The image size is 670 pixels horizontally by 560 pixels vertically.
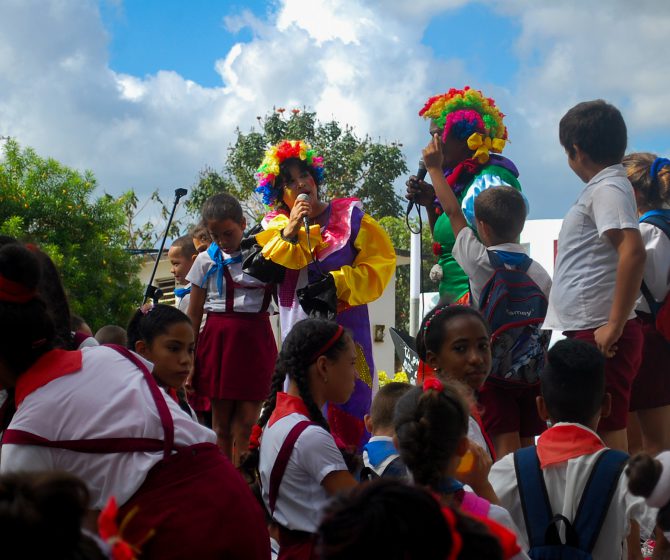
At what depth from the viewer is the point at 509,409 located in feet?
14.2

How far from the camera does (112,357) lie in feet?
9.20

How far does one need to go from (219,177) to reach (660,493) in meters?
22.4

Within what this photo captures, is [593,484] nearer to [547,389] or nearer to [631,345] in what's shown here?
[547,389]

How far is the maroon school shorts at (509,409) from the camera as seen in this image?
4297mm

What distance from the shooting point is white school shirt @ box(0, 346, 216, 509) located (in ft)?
8.41

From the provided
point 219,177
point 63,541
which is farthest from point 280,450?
point 219,177

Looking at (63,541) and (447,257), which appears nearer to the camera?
(63,541)

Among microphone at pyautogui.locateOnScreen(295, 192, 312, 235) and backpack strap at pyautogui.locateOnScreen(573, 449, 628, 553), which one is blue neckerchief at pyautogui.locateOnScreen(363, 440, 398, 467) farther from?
microphone at pyautogui.locateOnScreen(295, 192, 312, 235)

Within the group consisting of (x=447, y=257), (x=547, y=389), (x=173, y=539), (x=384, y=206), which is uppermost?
(x=384, y=206)

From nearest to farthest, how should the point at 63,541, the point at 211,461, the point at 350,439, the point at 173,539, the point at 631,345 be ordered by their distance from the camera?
1. the point at 63,541
2. the point at 173,539
3. the point at 211,461
4. the point at 631,345
5. the point at 350,439

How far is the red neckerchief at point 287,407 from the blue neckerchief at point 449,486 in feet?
3.21

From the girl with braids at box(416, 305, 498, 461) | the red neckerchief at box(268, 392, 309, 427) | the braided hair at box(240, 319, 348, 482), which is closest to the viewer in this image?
the red neckerchief at box(268, 392, 309, 427)

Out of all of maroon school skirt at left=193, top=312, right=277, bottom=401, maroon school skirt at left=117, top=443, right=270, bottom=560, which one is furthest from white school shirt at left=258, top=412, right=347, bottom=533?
maroon school skirt at left=193, top=312, right=277, bottom=401

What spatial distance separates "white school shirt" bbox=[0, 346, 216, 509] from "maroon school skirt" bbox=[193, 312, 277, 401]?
295cm
